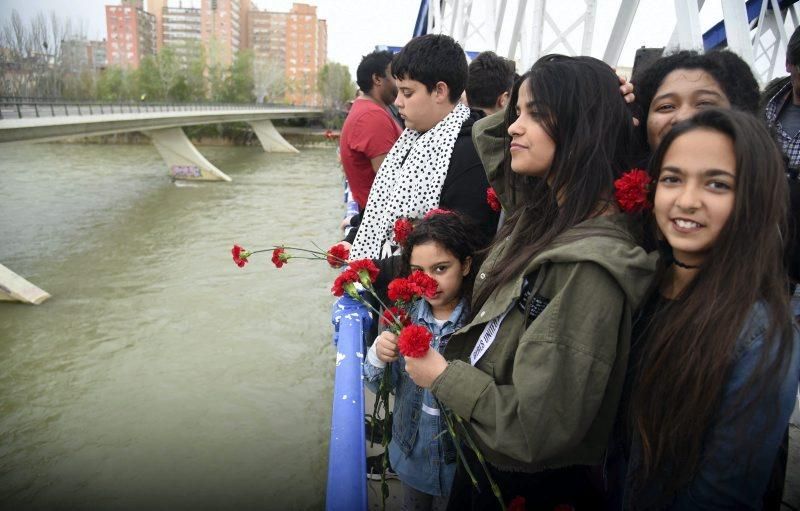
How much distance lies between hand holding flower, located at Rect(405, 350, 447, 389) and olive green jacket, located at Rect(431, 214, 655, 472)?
7 cm

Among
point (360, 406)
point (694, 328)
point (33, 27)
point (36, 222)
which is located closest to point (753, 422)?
point (694, 328)

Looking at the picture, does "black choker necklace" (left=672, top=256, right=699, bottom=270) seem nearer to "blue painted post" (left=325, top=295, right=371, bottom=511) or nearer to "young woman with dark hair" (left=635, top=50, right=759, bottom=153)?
"young woman with dark hair" (left=635, top=50, right=759, bottom=153)

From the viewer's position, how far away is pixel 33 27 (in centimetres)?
2620

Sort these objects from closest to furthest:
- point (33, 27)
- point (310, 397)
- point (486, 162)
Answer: point (486, 162) → point (310, 397) → point (33, 27)

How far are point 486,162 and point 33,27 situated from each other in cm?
3242

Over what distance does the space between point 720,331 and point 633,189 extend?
0.32 meters

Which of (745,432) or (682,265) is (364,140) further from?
(745,432)

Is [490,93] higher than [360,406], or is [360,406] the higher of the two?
[490,93]

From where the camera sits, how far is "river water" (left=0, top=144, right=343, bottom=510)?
12.9ft

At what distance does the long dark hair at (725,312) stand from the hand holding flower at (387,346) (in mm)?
655

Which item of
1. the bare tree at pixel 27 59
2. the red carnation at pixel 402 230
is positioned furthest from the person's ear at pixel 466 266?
the bare tree at pixel 27 59

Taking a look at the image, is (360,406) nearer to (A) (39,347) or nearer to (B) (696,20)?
(B) (696,20)

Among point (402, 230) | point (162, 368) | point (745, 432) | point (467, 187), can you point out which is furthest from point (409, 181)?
point (162, 368)

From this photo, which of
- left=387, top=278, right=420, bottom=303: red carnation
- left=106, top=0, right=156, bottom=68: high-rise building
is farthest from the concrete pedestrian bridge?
left=106, top=0, right=156, bottom=68: high-rise building
